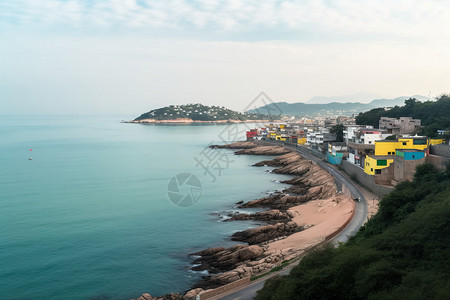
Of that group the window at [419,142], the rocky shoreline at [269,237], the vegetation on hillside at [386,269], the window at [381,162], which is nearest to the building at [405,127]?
the rocky shoreline at [269,237]

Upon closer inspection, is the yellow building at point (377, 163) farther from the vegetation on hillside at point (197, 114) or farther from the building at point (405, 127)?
the vegetation on hillside at point (197, 114)

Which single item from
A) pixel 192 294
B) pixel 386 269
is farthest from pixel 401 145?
pixel 386 269

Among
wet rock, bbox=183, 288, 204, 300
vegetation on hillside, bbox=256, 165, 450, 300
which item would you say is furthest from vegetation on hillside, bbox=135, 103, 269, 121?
vegetation on hillside, bbox=256, 165, 450, 300

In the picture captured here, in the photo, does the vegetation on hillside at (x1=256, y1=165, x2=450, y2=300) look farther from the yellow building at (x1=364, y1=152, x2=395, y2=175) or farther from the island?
the island

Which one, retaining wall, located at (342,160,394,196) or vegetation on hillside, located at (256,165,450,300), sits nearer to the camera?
vegetation on hillside, located at (256,165,450,300)

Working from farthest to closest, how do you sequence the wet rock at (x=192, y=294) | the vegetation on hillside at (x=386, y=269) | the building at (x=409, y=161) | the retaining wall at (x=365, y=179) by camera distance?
the retaining wall at (x=365, y=179), the building at (x=409, y=161), the wet rock at (x=192, y=294), the vegetation on hillside at (x=386, y=269)
